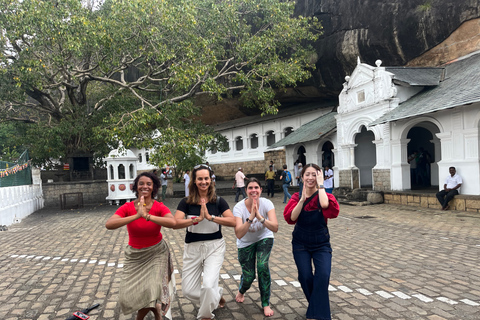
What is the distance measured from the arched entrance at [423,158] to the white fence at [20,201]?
16276 mm

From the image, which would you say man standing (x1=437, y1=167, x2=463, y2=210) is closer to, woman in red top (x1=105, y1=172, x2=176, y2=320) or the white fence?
woman in red top (x1=105, y1=172, x2=176, y2=320)

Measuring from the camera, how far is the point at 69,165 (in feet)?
62.1

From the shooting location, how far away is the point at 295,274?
17.0 feet

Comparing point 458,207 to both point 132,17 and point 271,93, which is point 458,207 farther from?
point 132,17

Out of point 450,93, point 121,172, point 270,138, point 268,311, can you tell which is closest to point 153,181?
point 268,311

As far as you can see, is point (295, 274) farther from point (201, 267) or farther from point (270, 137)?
point (270, 137)

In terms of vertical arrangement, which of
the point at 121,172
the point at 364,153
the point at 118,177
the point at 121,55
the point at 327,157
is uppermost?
the point at 121,55

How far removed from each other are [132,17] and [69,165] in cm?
944

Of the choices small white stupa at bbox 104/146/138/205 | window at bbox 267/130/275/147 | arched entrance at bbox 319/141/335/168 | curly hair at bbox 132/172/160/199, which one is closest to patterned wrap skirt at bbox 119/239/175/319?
curly hair at bbox 132/172/160/199

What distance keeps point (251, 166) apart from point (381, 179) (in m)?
15.9

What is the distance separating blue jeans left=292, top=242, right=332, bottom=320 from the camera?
3.25m

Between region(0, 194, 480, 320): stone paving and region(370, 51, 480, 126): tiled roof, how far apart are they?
3.57 m

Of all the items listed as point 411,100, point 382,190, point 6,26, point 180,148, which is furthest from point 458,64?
point 6,26

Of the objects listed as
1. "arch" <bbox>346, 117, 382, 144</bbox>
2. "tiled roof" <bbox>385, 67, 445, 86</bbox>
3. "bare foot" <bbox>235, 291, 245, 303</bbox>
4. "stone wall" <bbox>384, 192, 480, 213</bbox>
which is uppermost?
"tiled roof" <bbox>385, 67, 445, 86</bbox>
